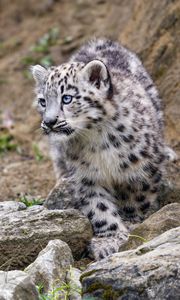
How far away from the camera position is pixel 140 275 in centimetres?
555

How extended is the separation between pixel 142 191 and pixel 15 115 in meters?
5.35

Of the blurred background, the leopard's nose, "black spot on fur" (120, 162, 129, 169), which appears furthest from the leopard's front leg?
the blurred background

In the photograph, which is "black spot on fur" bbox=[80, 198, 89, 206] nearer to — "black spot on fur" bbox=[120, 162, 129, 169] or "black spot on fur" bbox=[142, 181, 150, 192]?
"black spot on fur" bbox=[120, 162, 129, 169]

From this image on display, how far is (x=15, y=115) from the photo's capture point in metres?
13.3

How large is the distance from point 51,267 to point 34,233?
2.77 feet

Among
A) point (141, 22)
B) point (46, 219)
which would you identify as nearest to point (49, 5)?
point (141, 22)

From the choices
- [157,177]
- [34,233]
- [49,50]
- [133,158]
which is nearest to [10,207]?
[34,233]

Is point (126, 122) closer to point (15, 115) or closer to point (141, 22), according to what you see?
point (141, 22)

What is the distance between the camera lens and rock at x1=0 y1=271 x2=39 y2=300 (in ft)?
18.0

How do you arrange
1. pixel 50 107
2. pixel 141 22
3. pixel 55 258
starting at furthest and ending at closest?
pixel 141 22, pixel 50 107, pixel 55 258

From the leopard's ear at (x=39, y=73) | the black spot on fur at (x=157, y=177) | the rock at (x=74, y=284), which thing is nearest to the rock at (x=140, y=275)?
the rock at (x=74, y=284)

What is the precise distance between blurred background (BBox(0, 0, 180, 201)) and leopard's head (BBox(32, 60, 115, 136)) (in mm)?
1340

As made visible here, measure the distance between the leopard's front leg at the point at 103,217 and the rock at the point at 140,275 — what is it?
6.03 feet

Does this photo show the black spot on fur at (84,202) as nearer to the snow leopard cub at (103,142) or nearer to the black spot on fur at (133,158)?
the snow leopard cub at (103,142)
